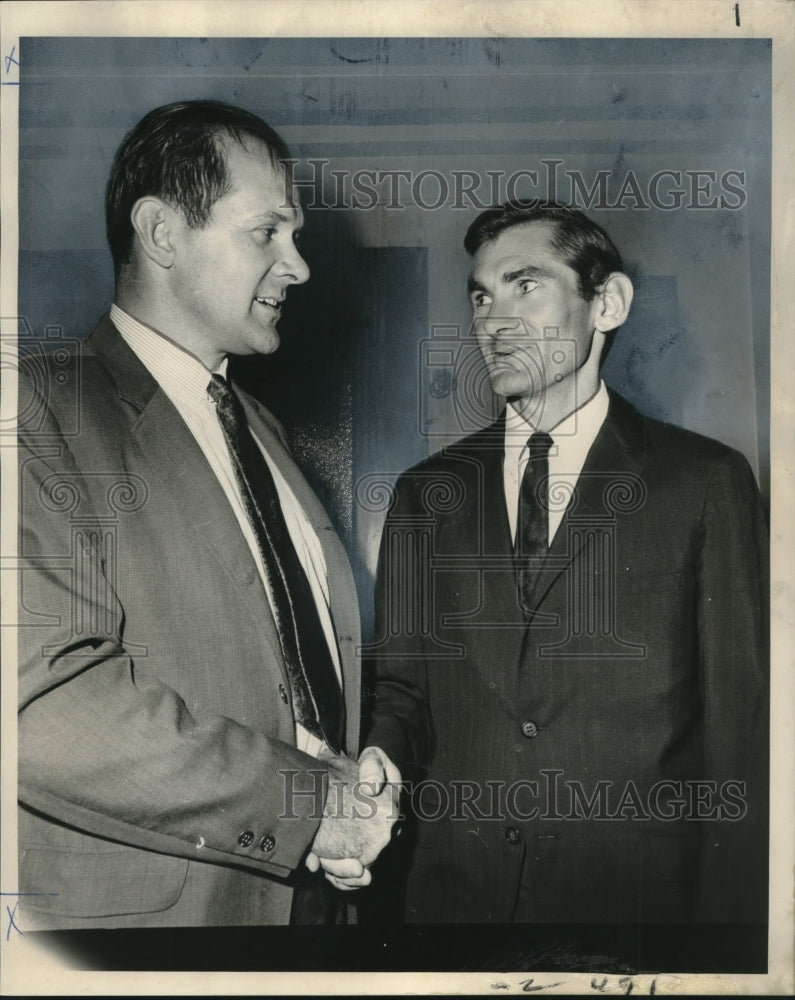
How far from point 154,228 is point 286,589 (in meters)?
0.81

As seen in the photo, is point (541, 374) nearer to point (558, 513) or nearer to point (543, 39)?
point (558, 513)

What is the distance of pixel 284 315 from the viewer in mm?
2238

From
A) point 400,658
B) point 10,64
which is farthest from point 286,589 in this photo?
point 10,64

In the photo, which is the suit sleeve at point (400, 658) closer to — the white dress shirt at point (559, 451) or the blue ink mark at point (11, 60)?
the white dress shirt at point (559, 451)

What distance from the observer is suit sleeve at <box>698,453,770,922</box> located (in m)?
2.25

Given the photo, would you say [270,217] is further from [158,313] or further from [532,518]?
[532,518]

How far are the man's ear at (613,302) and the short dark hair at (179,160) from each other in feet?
2.43

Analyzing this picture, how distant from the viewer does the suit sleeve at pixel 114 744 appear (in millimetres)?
2092

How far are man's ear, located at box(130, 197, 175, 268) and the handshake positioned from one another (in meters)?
1.11

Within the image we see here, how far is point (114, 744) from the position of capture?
2.08 metres

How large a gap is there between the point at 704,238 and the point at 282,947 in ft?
5.83

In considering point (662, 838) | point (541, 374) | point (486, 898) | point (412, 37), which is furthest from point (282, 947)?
point (412, 37)

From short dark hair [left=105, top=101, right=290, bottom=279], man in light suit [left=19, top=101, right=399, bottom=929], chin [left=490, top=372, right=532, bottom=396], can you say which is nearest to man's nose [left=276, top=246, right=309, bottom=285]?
man in light suit [left=19, top=101, right=399, bottom=929]

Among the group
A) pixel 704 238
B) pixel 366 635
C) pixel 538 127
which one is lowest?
pixel 366 635
